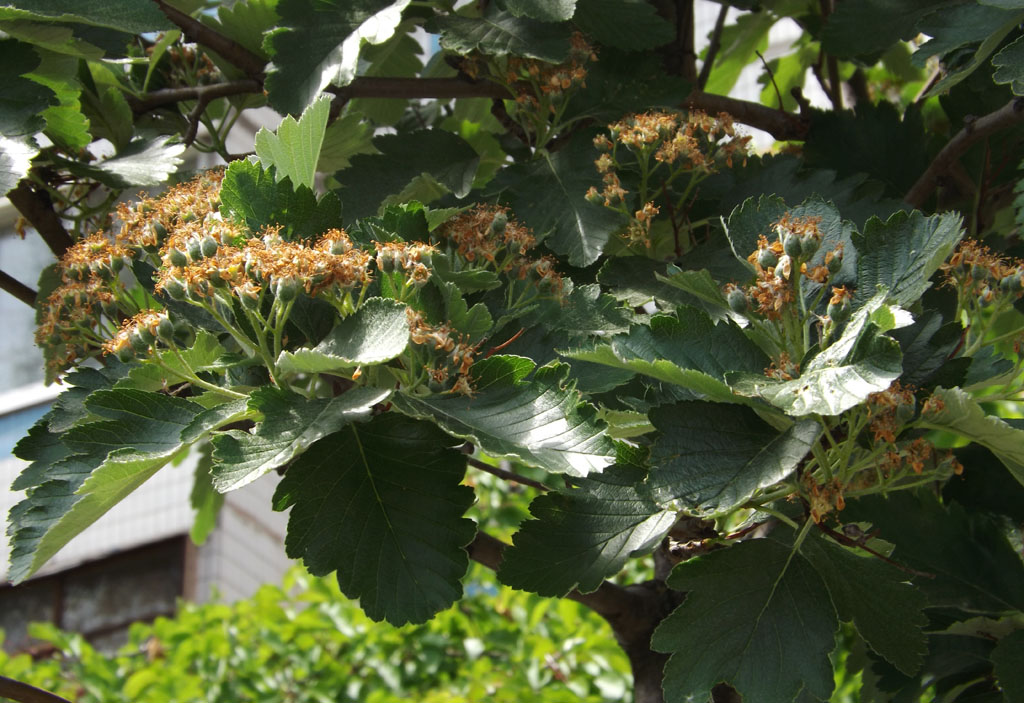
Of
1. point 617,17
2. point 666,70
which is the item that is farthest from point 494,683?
point 617,17

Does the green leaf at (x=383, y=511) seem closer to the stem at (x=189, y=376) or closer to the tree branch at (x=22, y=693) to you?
the stem at (x=189, y=376)

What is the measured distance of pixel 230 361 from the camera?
56.3 inches

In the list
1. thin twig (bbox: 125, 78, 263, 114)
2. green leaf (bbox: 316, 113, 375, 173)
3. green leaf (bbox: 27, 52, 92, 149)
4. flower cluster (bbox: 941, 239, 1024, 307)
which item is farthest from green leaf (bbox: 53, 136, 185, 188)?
flower cluster (bbox: 941, 239, 1024, 307)

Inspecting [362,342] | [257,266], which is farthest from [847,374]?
[257,266]

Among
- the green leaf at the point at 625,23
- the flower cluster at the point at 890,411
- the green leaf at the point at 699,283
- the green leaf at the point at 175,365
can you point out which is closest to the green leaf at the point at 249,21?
the green leaf at the point at 625,23

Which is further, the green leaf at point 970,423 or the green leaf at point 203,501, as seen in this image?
the green leaf at point 203,501

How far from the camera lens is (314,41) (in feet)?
6.05

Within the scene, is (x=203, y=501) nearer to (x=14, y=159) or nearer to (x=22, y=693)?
(x=22, y=693)

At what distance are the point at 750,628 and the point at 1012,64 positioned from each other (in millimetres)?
818

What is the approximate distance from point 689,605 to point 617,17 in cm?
97

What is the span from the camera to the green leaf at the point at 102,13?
166 cm

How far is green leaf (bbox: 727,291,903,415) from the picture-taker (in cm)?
118

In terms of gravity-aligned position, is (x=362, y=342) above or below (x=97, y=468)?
above

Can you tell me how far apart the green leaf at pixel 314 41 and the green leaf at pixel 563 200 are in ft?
0.99
